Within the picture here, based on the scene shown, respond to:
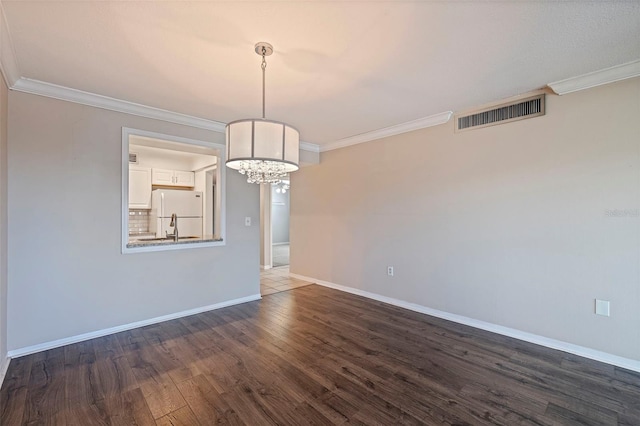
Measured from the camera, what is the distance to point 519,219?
2.91 meters

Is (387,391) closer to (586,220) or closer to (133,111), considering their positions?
(586,220)

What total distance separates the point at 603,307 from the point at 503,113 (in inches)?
80.3

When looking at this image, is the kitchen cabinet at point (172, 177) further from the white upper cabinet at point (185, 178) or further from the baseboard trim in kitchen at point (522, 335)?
the baseboard trim in kitchen at point (522, 335)

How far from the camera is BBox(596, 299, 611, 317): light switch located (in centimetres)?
245

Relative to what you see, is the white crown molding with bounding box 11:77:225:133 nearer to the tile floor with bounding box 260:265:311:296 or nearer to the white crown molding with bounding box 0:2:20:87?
the white crown molding with bounding box 0:2:20:87

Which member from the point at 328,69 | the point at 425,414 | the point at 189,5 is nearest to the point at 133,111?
the point at 189,5

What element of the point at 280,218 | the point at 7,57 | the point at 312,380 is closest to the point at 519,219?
the point at 312,380

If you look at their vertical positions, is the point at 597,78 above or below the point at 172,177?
above

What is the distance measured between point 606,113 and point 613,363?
2169 mm

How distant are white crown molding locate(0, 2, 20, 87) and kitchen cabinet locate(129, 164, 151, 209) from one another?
2.76 meters

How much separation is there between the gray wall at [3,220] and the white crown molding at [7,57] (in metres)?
0.08

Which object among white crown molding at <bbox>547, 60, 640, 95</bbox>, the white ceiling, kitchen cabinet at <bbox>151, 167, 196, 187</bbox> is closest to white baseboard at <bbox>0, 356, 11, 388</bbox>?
the white ceiling

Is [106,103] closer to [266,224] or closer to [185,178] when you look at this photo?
[185,178]

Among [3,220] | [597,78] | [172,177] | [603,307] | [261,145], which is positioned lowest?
[603,307]
